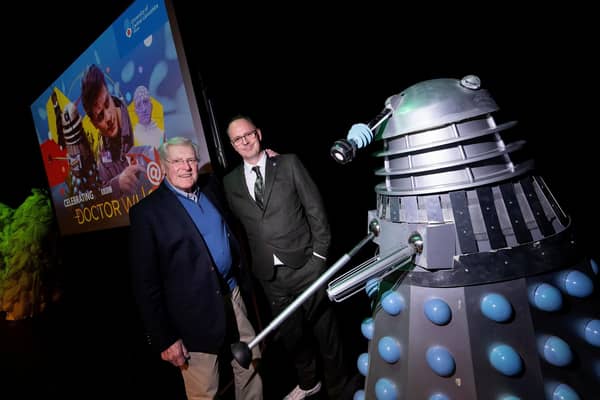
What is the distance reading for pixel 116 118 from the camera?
9.93 ft

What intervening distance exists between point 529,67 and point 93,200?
4372mm

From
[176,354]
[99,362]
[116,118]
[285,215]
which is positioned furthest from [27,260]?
[285,215]

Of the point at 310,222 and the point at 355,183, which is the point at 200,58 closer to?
the point at 310,222

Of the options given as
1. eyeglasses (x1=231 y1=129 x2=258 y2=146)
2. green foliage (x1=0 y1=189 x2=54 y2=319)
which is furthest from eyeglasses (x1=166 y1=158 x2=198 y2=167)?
green foliage (x1=0 y1=189 x2=54 y2=319)

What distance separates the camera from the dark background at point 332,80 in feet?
5.20

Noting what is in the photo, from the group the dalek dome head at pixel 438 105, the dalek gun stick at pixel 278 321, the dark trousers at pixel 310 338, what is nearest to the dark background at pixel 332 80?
the dalek dome head at pixel 438 105

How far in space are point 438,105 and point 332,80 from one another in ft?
5.21

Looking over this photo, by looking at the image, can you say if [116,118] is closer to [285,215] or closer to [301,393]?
[285,215]

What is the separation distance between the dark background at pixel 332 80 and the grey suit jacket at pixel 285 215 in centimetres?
56

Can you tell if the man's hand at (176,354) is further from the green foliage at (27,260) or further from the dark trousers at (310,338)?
the green foliage at (27,260)

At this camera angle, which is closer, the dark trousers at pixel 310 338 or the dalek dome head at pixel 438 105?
the dalek dome head at pixel 438 105

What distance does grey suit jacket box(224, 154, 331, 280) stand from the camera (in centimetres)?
199

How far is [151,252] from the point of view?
164cm

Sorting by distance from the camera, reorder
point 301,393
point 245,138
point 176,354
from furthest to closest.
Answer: point 301,393 → point 245,138 → point 176,354
